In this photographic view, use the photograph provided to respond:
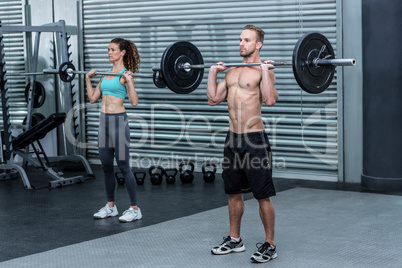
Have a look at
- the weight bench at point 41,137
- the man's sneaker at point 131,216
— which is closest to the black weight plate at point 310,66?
the man's sneaker at point 131,216

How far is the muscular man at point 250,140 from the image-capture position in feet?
9.54

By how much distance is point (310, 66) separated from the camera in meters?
2.88

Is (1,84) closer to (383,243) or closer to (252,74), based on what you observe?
(252,74)

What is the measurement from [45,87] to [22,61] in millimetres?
425

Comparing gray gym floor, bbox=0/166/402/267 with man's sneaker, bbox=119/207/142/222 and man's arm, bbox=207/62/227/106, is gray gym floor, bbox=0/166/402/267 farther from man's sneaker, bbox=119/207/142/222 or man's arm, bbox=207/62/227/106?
man's arm, bbox=207/62/227/106

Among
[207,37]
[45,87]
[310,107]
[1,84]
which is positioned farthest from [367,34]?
[45,87]

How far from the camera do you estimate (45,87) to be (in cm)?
686

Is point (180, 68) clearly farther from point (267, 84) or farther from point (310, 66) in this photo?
A: point (310, 66)

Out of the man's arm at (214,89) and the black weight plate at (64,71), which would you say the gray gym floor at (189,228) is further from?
the black weight plate at (64,71)

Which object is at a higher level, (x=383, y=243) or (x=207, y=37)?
(x=207, y=37)

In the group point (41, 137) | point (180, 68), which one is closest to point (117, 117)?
point (180, 68)

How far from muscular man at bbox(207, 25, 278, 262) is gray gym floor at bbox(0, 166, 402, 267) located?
0.24m

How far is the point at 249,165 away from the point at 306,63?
56 centimetres

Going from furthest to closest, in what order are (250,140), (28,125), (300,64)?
(28,125) < (250,140) < (300,64)
